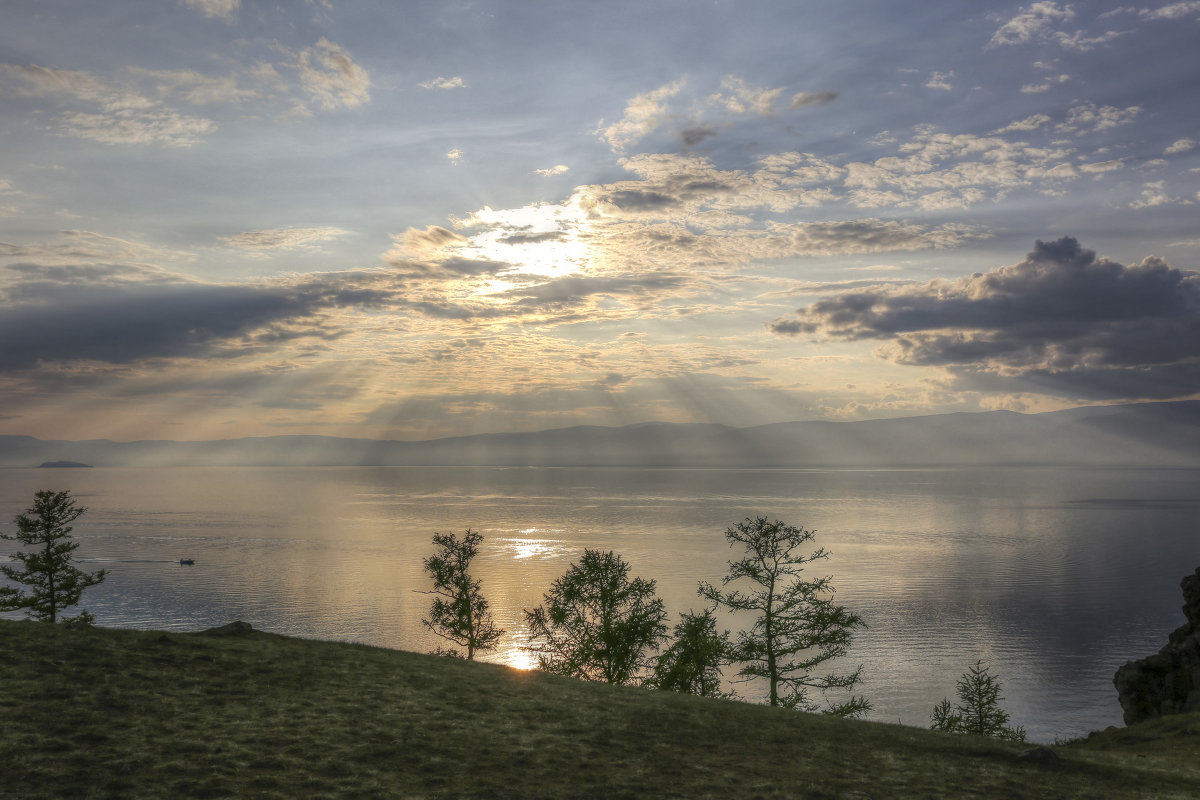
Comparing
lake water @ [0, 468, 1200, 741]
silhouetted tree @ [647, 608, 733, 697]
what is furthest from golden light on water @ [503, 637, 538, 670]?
silhouetted tree @ [647, 608, 733, 697]

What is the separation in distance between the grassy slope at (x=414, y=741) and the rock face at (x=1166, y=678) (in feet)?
54.4

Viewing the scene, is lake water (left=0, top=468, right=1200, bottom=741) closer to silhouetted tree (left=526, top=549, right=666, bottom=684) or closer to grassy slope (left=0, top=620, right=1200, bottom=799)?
silhouetted tree (left=526, top=549, right=666, bottom=684)

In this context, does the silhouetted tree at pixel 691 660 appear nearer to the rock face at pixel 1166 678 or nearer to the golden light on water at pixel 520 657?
the rock face at pixel 1166 678

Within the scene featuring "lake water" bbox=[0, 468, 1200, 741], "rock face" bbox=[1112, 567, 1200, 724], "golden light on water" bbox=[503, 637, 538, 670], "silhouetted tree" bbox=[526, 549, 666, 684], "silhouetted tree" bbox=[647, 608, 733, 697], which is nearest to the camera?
"rock face" bbox=[1112, 567, 1200, 724]

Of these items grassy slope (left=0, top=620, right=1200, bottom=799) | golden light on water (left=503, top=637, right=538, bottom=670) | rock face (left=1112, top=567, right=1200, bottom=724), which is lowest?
golden light on water (left=503, top=637, right=538, bottom=670)

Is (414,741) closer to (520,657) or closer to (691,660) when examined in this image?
(691,660)

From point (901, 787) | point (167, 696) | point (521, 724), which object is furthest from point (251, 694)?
point (901, 787)

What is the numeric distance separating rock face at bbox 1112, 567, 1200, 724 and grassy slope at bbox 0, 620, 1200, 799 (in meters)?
16.6

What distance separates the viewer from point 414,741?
1906 centimetres

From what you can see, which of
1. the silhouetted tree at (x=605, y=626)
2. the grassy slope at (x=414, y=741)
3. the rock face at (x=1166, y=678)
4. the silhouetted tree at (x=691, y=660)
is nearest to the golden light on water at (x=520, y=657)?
the silhouetted tree at (x=605, y=626)

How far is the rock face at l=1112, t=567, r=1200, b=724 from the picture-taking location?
40125 mm

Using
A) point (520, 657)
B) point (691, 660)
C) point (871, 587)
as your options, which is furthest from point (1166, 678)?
point (871, 587)

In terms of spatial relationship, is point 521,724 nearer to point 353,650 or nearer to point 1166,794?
point 353,650

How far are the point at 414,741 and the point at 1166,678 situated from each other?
45245 millimetres
